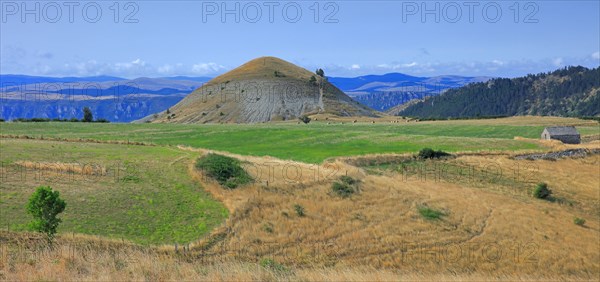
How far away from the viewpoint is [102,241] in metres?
20.0

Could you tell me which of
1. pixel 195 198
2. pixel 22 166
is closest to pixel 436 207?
pixel 195 198

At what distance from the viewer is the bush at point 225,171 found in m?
31.9

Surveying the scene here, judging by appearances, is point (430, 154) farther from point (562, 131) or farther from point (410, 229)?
point (562, 131)

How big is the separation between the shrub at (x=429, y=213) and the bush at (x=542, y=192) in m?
14.8

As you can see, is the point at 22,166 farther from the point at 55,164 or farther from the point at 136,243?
the point at 136,243

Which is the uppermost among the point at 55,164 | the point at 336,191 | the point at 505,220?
the point at 55,164

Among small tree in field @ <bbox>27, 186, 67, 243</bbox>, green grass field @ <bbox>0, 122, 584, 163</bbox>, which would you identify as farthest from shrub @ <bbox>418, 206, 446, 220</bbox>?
small tree in field @ <bbox>27, 186, 67, 243</bbox>

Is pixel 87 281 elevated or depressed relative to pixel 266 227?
elevated

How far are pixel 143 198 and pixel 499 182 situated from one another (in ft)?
109

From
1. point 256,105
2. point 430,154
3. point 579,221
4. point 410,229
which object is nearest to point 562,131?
point 430,154

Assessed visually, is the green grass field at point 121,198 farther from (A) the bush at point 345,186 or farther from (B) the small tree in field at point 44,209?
(A) the bush at point 345,186

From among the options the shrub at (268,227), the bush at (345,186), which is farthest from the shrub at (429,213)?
the shrub at (268,227)

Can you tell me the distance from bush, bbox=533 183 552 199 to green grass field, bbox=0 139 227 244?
29.5 metres

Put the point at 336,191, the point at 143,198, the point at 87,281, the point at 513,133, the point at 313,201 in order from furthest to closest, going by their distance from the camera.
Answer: the point at 513,133 → the point at 336,191 → the point at 313,201 → the point at 143,198 → the point at 87,281
